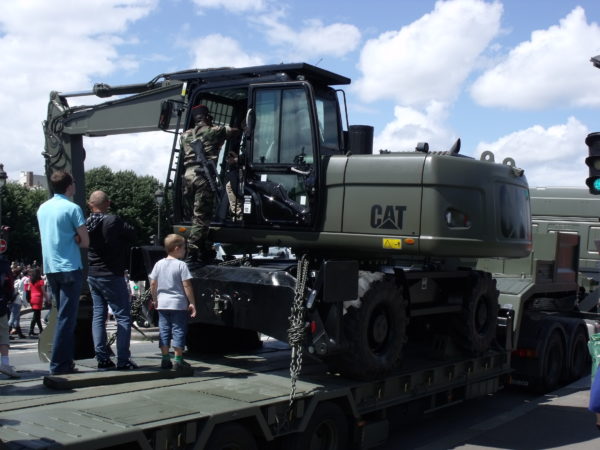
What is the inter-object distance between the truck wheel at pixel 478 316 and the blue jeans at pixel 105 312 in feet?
12.9

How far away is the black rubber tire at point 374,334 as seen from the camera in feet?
21.2

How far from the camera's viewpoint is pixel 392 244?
21.5 feet

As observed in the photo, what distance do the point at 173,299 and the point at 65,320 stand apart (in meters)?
0.96

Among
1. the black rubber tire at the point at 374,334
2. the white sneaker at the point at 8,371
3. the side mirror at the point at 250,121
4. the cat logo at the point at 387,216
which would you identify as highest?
the side mirror at the point at 250,121

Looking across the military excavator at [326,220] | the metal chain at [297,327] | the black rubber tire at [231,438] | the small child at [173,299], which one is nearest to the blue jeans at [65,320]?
the small child at [173,299]

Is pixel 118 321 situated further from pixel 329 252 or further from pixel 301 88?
pixel 301 88

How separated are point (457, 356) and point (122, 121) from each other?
5028 millimetres

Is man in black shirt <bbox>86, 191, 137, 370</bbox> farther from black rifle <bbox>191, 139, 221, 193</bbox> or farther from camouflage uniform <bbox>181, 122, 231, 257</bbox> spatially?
black rifle <bbox>191, 139, 221, 193</bbox>

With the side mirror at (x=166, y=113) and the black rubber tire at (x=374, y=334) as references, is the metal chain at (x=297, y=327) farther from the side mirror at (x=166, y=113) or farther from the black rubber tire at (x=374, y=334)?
the side mirror at (x=166, y=113)

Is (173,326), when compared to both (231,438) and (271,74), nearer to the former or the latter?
(231,438)

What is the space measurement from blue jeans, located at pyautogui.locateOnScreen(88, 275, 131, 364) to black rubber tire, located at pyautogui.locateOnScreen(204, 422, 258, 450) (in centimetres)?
152

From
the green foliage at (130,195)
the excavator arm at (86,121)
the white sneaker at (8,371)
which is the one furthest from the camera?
the green foliage at (130,195)

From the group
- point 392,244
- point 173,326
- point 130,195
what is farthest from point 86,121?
point 130,195

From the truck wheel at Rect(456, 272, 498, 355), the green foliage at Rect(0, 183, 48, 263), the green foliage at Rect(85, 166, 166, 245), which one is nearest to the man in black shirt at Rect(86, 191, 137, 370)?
the truck wheel at Rect(456, 272, 498, 355)
